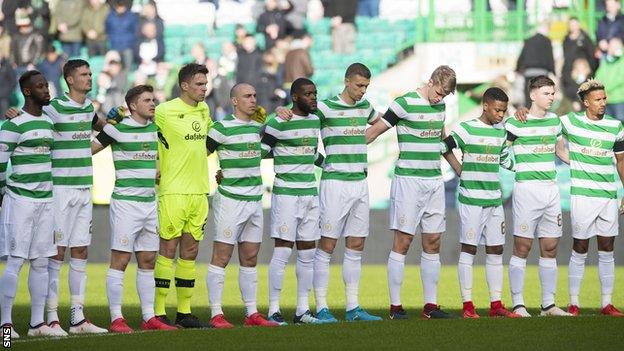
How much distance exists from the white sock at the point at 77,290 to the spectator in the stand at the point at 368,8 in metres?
14.3

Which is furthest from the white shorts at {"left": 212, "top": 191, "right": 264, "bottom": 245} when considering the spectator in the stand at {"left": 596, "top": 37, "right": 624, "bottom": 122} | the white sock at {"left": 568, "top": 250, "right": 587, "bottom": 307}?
the spectator in the stand at {"left": 596, "top": 37, "right": 624, "bottom": 122}

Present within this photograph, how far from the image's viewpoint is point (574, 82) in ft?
76.2

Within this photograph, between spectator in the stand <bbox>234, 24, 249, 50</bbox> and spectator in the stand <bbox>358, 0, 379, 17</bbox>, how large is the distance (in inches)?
79.8

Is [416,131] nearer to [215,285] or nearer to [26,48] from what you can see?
[215,285]

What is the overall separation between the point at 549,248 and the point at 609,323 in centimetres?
115

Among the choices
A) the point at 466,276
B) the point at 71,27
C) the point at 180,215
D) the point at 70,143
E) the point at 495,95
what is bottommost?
the point at 466,276

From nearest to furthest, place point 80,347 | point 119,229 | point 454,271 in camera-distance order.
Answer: point 80,347
point 119,229
point 454,271

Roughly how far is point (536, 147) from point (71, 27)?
1467cm

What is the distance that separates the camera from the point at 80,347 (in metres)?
10.2

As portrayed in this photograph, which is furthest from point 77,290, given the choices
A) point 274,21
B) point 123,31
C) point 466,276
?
point 123,31

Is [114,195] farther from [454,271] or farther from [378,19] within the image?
[378,19]

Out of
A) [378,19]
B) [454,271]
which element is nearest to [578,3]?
[378,19]

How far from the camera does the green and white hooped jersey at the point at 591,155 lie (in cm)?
1273

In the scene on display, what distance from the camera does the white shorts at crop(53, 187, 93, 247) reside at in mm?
11391
